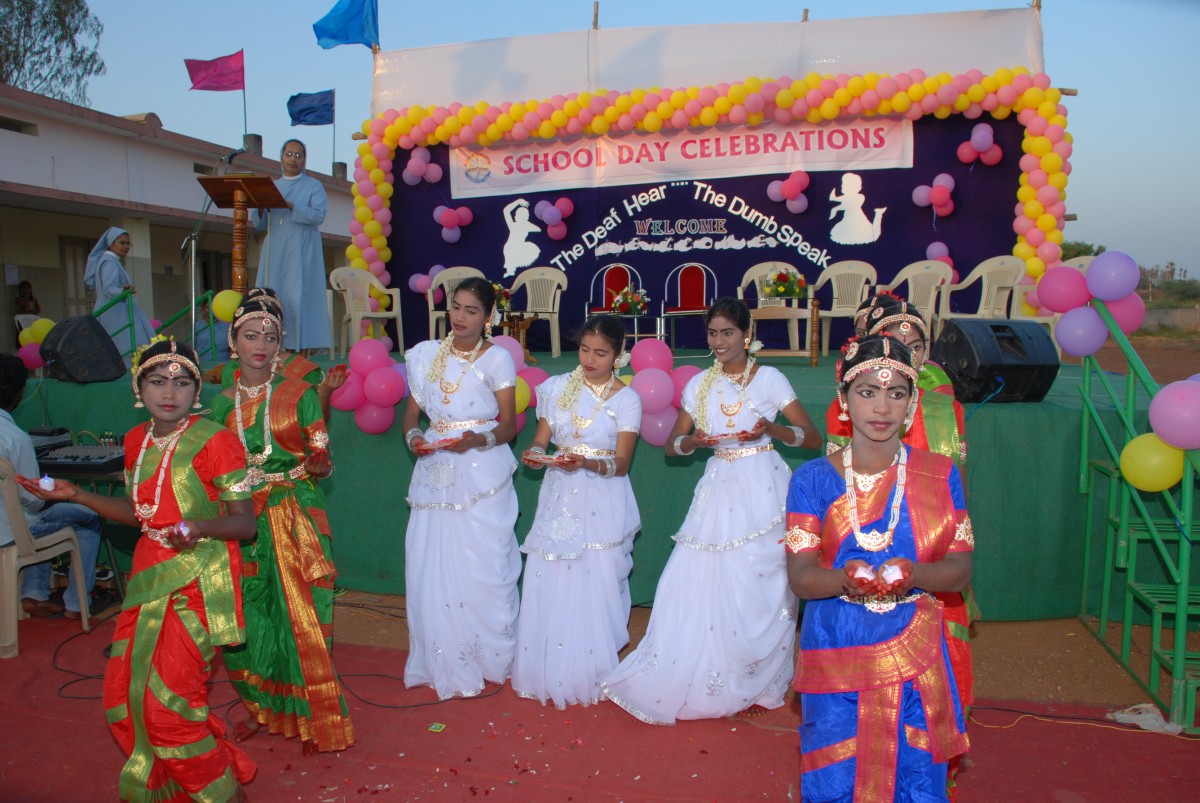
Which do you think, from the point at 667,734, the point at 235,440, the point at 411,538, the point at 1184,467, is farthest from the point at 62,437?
the point at 1184,467

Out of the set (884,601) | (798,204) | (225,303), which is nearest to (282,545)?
(884,601)

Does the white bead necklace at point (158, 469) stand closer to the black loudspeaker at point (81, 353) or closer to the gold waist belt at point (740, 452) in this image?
the gold waist belt at point (740, 452)

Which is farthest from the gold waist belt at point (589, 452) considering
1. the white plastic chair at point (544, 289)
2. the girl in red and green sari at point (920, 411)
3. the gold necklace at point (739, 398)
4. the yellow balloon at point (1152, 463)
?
the white plastic chair at point (544, 289)

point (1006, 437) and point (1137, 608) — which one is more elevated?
point (1006, 437)

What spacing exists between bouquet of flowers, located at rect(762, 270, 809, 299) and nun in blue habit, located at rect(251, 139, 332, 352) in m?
4.01

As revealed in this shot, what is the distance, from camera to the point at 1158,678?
399 cm

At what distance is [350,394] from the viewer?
479cm

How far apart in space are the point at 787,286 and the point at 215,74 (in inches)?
225

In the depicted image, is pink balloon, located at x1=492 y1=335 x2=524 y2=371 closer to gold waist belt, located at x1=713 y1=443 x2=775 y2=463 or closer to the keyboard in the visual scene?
gold waist belt, located at x1=713 y1=443 x2=775 y2=463

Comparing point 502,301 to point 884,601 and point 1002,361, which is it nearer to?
point 1002,361

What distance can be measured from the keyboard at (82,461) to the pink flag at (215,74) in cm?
439

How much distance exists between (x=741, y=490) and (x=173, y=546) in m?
2.23

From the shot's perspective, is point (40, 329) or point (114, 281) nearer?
point (40, 329)

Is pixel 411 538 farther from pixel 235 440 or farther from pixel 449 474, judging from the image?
pixel 235 440
